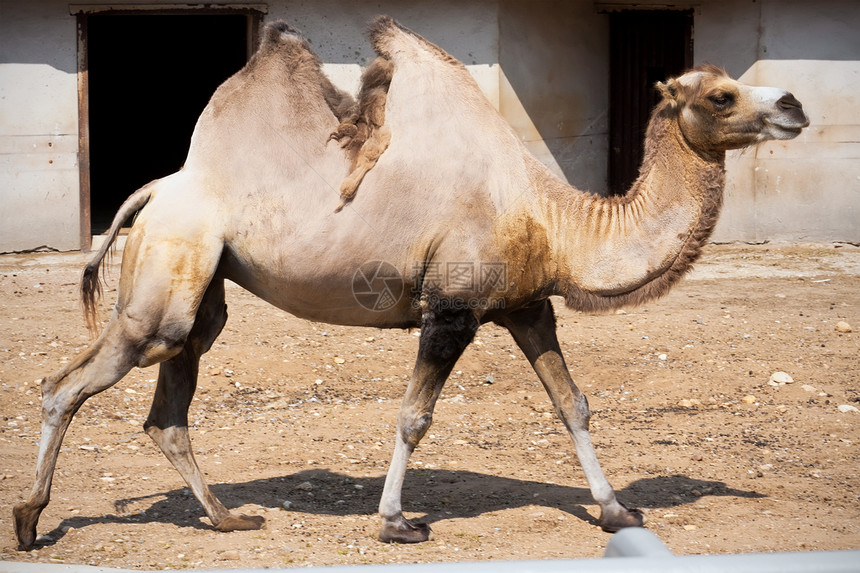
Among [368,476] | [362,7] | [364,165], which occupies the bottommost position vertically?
[368,476]

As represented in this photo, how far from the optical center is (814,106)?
538 inches

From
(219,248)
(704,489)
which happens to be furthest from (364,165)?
(704,489)

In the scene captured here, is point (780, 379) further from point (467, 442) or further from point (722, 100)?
point (722, 100)

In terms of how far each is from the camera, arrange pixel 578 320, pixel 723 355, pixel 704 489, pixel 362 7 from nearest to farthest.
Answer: pixel 704 489 < pixel 723 355 < pixel 578 320 < pixel 362 7

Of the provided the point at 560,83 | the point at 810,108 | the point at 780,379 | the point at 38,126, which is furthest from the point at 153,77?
the point at 780,379

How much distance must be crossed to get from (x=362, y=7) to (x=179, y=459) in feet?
29.5

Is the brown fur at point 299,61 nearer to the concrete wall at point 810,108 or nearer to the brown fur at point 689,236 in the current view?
the brown fur at point 689,236

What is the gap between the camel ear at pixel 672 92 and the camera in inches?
205

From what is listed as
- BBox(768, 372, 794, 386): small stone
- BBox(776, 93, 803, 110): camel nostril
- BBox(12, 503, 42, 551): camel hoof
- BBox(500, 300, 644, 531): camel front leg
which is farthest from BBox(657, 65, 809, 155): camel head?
BBox(12, 503, 42, 551): camel hoof

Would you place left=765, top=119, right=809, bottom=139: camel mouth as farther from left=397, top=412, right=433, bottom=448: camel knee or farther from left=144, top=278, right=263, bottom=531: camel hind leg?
left=144, top=278, right=263, bottom=531: camel hind leg

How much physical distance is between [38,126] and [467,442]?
8.51 metres

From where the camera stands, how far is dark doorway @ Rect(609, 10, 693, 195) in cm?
1513

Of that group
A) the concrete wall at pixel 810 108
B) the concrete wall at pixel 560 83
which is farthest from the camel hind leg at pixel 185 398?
the concrete wall at pixel 810 108

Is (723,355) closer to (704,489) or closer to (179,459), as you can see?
(704,489)
